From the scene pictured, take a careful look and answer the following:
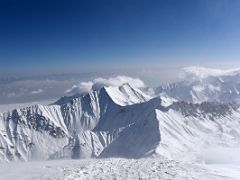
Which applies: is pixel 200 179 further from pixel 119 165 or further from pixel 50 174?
pixel 50 174

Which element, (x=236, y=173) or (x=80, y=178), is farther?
(x=236, y=173)

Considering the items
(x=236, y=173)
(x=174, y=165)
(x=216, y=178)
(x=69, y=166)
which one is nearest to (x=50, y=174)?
(x=69, y=166)

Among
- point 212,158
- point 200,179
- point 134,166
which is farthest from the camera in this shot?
point 212,158

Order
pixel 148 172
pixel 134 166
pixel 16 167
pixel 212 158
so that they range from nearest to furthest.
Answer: pixel 148 172, pixel 134 166, pixel 16 167, pixel 212 158

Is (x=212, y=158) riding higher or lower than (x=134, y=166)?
lower

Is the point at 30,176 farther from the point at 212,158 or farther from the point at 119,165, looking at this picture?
the point at 212,158

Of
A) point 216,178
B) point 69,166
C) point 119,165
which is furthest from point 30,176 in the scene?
point 216,178
